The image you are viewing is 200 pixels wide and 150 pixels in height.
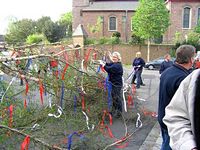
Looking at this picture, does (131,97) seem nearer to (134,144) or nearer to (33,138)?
(134,144)

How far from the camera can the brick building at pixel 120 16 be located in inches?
1769

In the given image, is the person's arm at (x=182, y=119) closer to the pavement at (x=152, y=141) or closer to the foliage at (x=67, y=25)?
the pavement at (x=152, y=141)

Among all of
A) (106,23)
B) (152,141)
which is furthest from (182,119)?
(106,23)

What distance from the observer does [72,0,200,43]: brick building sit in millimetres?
44938

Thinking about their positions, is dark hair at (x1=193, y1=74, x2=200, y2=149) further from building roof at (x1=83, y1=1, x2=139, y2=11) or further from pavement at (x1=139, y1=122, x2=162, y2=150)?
building roof at (x1=83, y1=1, x2=139, y2=11)

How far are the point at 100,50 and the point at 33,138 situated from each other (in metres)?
4.49

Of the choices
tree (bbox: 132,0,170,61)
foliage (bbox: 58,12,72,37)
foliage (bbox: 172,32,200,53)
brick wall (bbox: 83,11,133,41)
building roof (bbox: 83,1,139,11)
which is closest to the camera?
foliage (bbox: 172,32,200,53)

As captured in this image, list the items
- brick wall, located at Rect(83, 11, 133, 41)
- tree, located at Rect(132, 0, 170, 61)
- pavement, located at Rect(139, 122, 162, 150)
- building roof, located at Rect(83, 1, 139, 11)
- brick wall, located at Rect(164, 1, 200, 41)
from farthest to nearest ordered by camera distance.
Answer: building roof, located at Rect(83, 1, 139, 11) → brick wall, located at Rect(83, 11, 133, 41) → brick wall, located at Rect(164, 1, 200, 41) → tree, located at Rect(132, 0, 170, 61) → pavement, located at Rect(139, 122, 162, 150)

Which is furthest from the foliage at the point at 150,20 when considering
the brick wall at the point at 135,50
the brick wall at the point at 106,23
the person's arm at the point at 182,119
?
the person's arm at the point at 182,119

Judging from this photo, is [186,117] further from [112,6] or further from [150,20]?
[112,6]

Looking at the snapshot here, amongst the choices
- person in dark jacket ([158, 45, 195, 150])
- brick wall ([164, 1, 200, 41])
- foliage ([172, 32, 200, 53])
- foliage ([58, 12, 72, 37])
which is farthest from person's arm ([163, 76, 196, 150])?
foliage ([58, 12, 72, 37])

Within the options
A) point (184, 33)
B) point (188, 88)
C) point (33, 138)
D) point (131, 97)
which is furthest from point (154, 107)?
point (184, 33)

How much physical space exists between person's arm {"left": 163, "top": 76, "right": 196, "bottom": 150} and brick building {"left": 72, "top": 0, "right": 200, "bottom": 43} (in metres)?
42.3

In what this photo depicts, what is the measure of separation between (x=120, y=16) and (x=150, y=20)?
15.6 meters
